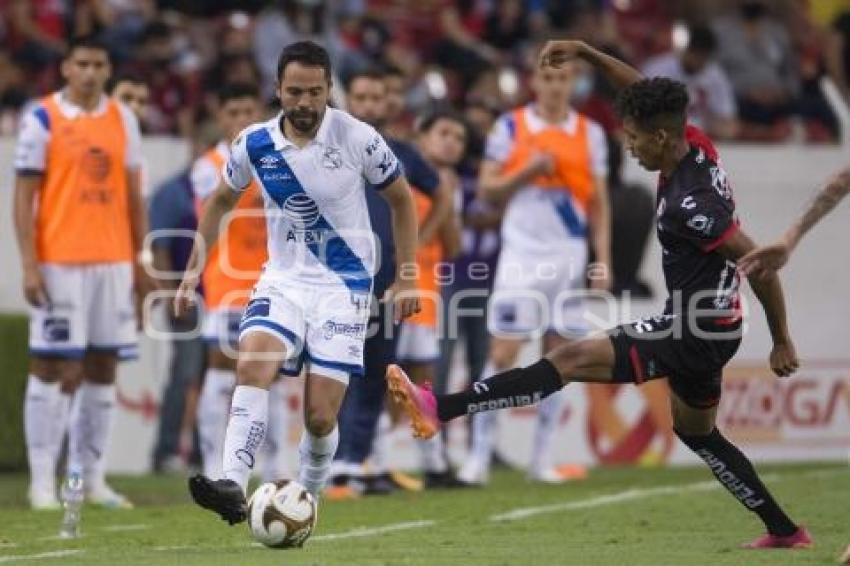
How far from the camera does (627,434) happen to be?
17.6 metres

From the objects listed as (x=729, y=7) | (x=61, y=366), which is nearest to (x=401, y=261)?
(x=61, y=366)

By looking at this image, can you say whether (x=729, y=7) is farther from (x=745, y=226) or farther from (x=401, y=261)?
(x=401, y=261)

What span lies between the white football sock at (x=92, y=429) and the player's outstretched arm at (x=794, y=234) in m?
5.59

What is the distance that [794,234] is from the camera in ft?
26.8

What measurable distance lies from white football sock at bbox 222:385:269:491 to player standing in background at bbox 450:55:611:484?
520 centimetres

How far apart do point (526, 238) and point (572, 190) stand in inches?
18.3

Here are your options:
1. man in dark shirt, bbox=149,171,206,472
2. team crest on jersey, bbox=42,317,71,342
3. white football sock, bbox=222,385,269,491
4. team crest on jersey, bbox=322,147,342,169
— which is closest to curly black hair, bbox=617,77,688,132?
team crest on jersey, bbox=322,147,342,169

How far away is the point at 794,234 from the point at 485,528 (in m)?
3.17

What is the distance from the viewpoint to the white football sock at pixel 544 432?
14.8 meters

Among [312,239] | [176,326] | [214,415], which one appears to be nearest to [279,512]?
[312,239]

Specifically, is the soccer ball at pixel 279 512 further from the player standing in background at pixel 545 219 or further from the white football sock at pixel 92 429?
the player standing in background at pixel 545 219

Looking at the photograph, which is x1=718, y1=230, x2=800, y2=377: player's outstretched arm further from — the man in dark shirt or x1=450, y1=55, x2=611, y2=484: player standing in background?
the man in dark shirt

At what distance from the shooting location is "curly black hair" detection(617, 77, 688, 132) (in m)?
9.22

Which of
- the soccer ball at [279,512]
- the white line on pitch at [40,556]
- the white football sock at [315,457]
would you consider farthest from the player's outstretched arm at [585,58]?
the white line on pitch at [40,556]
